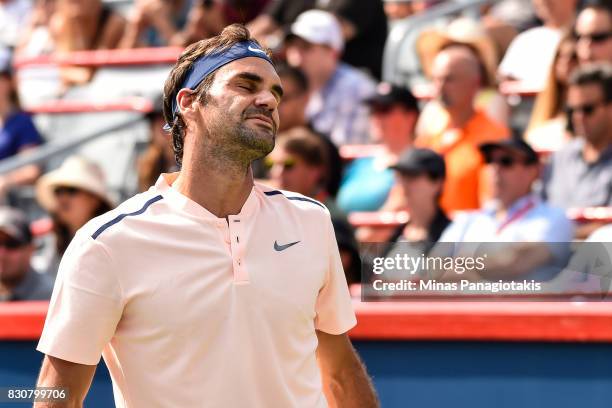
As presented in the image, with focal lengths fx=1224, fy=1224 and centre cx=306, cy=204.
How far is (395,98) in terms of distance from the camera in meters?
7.47

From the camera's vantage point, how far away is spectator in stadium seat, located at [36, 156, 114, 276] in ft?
24.5

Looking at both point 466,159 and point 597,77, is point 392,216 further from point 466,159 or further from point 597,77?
point 597,77

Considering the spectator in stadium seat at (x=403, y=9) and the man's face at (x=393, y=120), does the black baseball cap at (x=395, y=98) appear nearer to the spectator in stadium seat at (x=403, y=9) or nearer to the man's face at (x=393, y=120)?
the man's face at (x=393, y=120)

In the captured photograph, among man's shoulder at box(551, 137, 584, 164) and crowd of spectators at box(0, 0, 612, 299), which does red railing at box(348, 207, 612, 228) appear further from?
man's shoulder at box(551, 137, 584, 164)

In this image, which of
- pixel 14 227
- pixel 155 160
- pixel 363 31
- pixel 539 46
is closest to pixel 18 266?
pixel 14 227

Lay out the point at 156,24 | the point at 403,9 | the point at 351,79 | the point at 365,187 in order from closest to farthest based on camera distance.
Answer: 1. the point at 365,187
2. the point at 351,79
3. the point at 403,9
4. the point at 156,24

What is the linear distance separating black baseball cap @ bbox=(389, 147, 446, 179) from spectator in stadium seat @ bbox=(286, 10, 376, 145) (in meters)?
1.47

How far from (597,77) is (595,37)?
651 mm

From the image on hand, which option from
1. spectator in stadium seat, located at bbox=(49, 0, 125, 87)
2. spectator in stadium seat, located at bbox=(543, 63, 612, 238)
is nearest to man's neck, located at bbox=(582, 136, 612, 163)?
spectator in stadium seat, located at bbox=(543, 63, 612, 238)

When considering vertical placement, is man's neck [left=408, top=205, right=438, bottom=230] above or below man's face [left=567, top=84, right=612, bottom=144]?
below

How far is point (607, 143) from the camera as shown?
6.38 meters

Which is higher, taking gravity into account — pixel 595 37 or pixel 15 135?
pixel 595 37

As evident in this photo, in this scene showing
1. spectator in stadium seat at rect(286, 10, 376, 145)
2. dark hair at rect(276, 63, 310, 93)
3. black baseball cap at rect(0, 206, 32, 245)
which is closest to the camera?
black baseball cap at rect(0, 206, 32, 245)

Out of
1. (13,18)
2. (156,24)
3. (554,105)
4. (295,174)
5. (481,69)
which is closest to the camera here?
(295,174)
